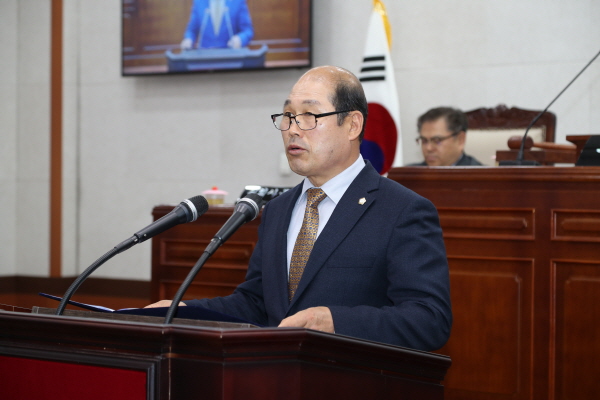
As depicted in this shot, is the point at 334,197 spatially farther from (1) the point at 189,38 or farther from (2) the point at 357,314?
(1) the point at 189,38

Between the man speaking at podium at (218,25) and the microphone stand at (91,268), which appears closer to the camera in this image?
the microphone stand at (91,268)

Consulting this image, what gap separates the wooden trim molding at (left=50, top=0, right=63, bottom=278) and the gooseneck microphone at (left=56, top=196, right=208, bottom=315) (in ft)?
15.2

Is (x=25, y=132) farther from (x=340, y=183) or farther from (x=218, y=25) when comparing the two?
(x=340, y=183)

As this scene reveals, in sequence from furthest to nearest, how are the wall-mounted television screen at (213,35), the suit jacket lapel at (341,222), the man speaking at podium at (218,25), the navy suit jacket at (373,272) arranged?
the man speaking at podium at (218,25)
the wall-mounted television screen at (213,35)
the suit jacket lapel at (341,222)
the navy suit jacket at (373,272)

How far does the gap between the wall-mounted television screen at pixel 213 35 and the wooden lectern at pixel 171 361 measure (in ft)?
13.2

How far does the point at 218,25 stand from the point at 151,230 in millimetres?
4159

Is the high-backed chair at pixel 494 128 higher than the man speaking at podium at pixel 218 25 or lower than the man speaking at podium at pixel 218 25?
lower

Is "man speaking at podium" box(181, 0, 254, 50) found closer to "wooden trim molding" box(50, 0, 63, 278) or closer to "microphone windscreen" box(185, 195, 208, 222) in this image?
"wooden trim molding" box(50, 0, 63, 278)

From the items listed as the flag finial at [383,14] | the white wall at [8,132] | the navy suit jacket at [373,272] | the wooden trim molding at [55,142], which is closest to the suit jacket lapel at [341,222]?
the navy suit jacket at [373,272]

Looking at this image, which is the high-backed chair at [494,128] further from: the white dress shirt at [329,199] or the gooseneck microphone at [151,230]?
the gooseneck microphone at [151,230]

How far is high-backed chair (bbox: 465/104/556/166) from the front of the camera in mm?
4309

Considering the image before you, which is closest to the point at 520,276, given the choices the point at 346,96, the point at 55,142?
the point at 346,96

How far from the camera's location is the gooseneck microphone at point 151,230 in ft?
4.82

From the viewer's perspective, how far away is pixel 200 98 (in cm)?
555
